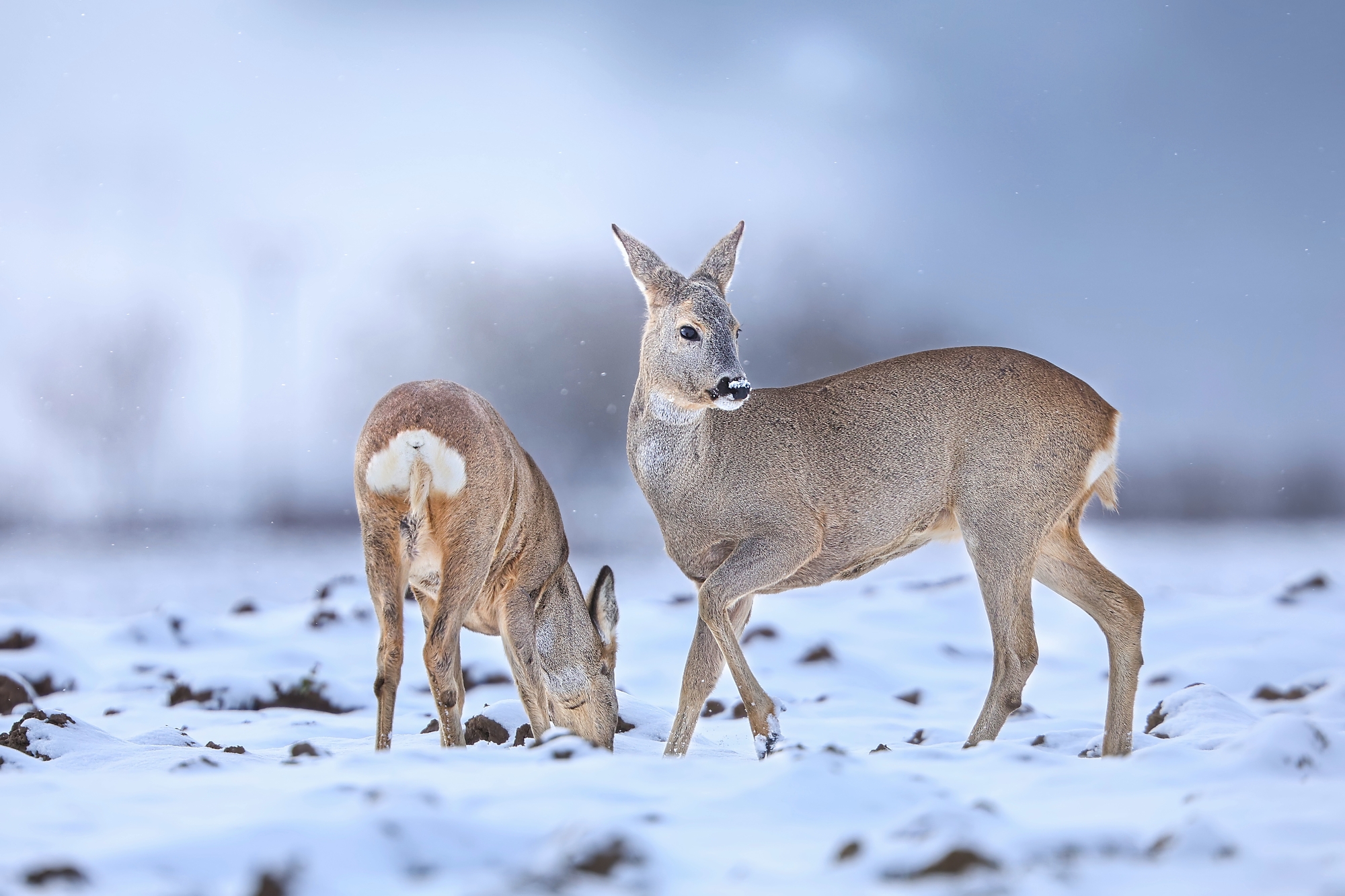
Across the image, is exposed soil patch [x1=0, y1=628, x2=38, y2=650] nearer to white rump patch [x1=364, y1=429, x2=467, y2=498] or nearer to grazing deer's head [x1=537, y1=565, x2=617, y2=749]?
grazing deer's head [x1=537, y1=565, x2=617, y2=749]

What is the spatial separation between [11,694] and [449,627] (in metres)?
4.88

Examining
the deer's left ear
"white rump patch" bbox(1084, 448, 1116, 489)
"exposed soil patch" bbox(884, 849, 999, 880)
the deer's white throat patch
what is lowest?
"exposed soil patch" bbox(884, 849, 999, 880)

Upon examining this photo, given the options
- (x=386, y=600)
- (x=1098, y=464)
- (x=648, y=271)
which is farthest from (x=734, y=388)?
(x=1098, y=464)

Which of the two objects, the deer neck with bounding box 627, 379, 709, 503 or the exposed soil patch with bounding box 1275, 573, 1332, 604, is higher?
the deer neck with bounding box 627, 379, 709, 503

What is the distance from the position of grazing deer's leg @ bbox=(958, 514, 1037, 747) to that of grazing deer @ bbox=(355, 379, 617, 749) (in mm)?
2372

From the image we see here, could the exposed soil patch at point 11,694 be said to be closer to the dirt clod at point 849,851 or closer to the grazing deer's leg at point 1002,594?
the grazing deer's leg at point 1002,594

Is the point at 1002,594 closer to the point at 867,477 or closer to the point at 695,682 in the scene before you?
the point at 867,477

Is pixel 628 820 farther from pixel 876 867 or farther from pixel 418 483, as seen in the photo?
pixel 418 483

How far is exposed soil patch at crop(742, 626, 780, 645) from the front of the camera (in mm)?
10859

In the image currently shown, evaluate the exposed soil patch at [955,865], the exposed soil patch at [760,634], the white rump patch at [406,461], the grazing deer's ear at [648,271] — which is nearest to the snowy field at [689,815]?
the exposed soil patch at [955,865]

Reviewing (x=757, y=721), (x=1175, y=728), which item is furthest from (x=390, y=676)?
(x=1175, y=728)

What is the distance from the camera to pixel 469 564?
5.83 m

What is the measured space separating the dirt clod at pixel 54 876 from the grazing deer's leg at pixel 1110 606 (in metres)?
5.14

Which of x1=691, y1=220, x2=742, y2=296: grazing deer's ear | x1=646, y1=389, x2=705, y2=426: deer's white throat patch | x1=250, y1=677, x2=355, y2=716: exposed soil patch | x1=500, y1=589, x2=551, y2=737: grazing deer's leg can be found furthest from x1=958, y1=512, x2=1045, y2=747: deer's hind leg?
x1=250, y1=677, x2=355, y2=716: exposed soil patch
